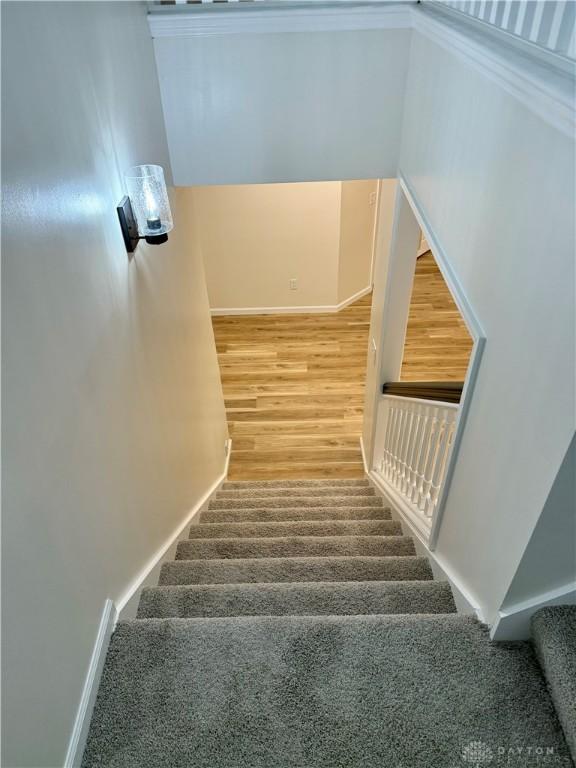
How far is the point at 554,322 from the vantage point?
1101 millimetres

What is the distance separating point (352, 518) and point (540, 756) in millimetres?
1830

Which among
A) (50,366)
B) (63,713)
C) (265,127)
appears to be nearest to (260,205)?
(265,127)

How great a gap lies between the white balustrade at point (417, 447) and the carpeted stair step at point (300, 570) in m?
0.28

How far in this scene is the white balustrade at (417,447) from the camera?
92.7 inches

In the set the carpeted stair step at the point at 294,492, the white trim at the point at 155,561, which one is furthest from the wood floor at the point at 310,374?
the white trim at the point at 155,561

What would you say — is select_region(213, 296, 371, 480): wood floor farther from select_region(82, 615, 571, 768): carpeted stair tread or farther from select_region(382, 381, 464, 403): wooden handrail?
select_region(82, 615, 571, 768): carpeted stair tread

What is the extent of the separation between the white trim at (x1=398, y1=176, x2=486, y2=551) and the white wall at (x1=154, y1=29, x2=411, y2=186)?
0.59m

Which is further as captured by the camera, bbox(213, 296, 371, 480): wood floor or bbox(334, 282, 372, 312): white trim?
bbox(334, 282, 372, 312): white trim

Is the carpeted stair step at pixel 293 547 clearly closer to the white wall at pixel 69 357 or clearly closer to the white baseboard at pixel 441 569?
the white baseboard at pixel 441 569

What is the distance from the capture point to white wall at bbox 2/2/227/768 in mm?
1097

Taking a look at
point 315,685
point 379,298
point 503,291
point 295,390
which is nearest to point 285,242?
point 295,390

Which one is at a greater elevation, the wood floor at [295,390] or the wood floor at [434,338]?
the wood floor at [434,338]

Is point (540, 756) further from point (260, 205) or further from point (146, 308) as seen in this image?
point (260, 205)

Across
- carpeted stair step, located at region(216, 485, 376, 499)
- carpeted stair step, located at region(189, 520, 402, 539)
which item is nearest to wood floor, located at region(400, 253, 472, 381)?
carpeted stair step, located at region(216, 485, 376, 499)
